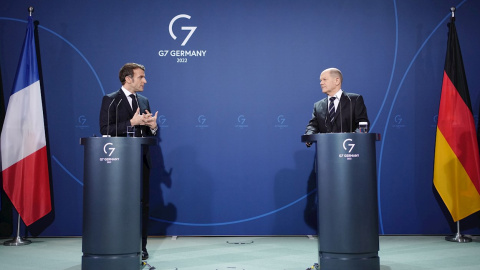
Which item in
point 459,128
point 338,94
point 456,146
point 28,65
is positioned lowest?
point 456,146

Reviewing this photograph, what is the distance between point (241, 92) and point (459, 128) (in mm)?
2498

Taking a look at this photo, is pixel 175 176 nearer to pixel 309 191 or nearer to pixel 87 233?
pixel 309 191

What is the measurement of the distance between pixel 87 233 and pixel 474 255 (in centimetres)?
341

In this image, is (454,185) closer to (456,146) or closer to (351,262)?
(456,146)

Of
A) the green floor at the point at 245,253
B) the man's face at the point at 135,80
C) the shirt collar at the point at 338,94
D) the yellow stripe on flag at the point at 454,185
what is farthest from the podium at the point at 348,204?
the yellow stripe on flag at the point at 454,185

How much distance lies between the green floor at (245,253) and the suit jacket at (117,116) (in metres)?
1.16

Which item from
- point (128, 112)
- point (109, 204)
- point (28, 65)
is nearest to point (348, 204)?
point (109, 204)

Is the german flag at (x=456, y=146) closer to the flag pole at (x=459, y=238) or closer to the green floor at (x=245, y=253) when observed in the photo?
the flag pole at (x=459, y=238)

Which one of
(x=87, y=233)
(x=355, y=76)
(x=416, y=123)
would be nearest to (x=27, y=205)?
(x=87, y=233)

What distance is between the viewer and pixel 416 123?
547cm

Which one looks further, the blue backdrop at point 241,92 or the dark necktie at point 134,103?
the blue backdrop at point 241,92

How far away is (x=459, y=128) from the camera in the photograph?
16.9 feet

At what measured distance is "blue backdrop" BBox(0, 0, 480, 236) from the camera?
544 centimetres

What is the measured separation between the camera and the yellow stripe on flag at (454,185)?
5.09 meters
